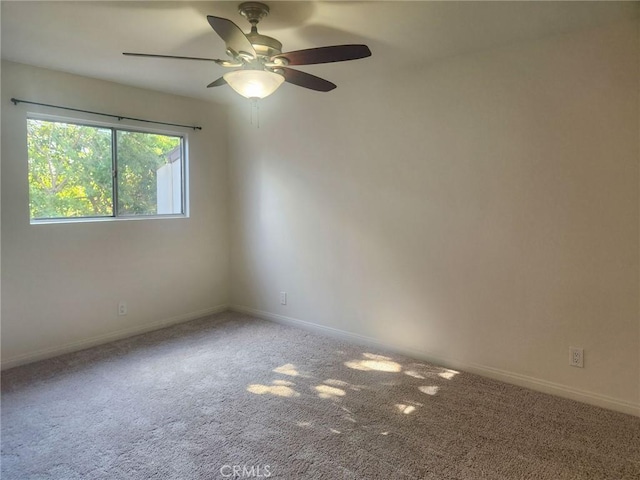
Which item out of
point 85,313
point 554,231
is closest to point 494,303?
point 554,231

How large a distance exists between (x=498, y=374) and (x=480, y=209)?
3.94ft

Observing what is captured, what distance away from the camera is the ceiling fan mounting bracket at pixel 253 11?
85.5 inches

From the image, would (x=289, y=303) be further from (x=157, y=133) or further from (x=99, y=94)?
(x=99, y=94)

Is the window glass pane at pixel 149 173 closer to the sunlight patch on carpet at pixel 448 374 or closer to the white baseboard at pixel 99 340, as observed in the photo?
the white baseboard at pixel 99 340

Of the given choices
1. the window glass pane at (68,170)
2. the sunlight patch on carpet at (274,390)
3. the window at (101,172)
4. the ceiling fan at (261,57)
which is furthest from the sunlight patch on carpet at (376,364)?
the window glass pane at (68,170)

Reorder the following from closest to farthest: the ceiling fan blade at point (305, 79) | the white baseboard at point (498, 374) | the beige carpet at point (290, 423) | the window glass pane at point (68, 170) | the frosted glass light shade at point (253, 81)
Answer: the beige carpet at point (290, 423) < the frosted glass light shade at point (253, 81) < the ceiling fan blade at point (305, 79) < the white baseboard at point (498, 374) < the window glass pane at point (68, 170)

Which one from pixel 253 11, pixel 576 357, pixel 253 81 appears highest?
pixel 253 11

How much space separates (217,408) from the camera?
101 inches

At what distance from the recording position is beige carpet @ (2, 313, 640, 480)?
2014mm

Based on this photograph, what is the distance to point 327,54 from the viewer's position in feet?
7.02

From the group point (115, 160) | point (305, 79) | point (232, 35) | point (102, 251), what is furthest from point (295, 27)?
point (102, 251)

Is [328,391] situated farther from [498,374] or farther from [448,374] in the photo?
[498,374]

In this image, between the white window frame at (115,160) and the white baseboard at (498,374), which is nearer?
the white baseboard at (498,374)

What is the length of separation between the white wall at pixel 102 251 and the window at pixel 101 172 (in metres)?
0.12
